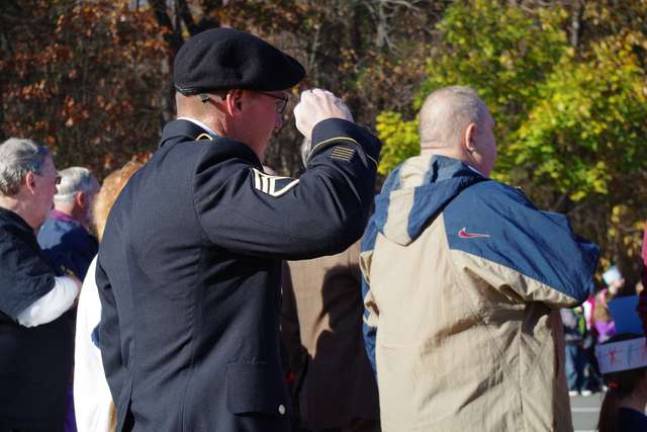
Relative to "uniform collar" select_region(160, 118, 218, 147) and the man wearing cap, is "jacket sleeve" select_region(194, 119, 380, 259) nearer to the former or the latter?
the man wearing cap

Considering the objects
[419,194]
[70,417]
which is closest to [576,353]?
[70,417]

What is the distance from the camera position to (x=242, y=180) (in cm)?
253

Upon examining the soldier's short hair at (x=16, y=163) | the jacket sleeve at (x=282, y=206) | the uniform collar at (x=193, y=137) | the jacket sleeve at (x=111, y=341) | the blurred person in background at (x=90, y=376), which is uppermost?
the uniform collar at (x=193, y=137)

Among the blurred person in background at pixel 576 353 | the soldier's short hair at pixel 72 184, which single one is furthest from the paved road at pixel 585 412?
the soldier's short hair at pixel 72 184

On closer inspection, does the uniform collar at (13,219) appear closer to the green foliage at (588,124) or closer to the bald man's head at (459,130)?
the bald man's head at (459,130)

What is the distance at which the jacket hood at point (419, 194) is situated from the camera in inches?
154

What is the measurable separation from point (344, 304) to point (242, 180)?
2669 mm

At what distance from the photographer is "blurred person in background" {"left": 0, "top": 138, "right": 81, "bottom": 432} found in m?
4.89

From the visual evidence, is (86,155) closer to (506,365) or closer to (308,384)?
(308,384)

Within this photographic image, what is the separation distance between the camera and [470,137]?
4102 millimetres

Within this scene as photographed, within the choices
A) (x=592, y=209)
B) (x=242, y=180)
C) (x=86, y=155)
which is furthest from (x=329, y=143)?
(x=592, y=209)

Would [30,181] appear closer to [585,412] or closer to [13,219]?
[13,219]

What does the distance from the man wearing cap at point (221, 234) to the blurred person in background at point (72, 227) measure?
299 centimetres

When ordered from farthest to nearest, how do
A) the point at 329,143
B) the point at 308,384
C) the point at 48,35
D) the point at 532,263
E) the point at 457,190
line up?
1. the point at 48,35
2. the point at 308,384
3. the point at 457,190
4. the point at 532,263
5. the point at 329,143
